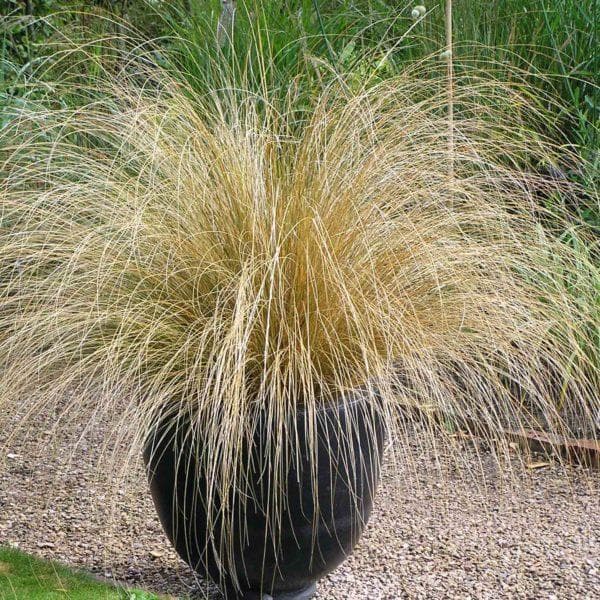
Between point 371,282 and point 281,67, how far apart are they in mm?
2500

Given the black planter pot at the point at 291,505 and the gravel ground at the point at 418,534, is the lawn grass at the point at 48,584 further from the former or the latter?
the black planter pot at the point at 291,505

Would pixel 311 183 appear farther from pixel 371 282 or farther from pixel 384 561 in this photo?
pixel 384 561

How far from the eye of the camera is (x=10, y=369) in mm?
2582

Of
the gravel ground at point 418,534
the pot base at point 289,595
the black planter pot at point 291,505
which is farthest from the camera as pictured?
the gravel ground at point 418,534

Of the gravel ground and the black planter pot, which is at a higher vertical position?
the black planter pot

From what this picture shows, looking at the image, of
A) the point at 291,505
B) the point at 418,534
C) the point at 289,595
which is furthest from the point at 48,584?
the point at 418,534

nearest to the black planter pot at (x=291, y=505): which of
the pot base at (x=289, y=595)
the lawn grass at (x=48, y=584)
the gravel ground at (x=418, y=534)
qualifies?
the pot base at (x=289, y=595)

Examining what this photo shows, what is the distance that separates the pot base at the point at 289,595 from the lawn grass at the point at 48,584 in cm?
28

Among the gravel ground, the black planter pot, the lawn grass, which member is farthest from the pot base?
A: the lawn grass

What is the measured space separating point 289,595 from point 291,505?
0.38 m

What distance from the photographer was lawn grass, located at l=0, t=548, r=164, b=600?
2723mm

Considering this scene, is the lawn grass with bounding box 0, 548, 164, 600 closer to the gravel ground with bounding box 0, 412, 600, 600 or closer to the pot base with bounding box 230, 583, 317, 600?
the gravel ground with bounding box 0, 412, 600, 600

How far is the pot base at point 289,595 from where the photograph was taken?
2.57 metres

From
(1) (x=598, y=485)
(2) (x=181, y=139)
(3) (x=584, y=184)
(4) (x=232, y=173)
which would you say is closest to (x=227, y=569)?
(4) (x=232, y=173)
